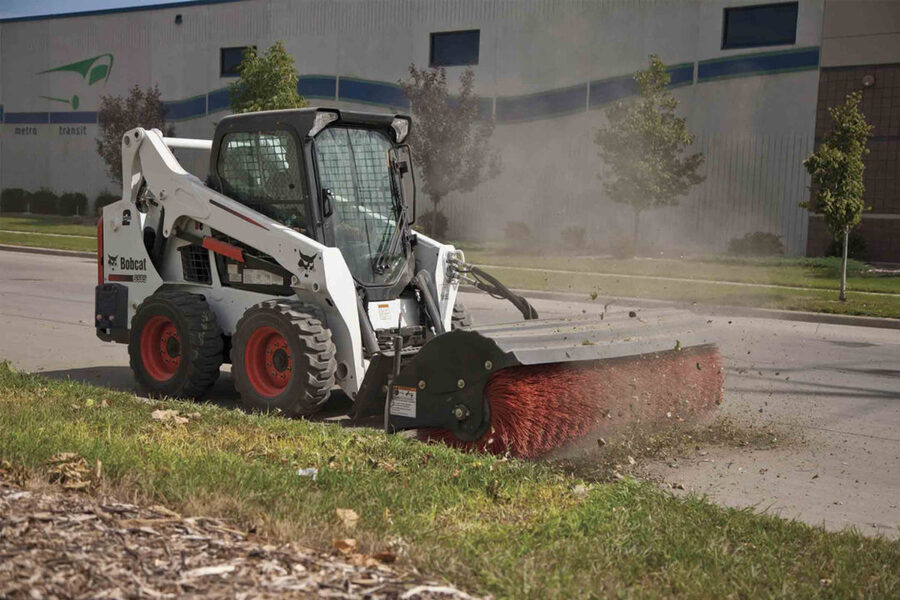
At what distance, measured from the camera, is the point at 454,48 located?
34.5 metres

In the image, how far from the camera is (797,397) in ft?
31.0

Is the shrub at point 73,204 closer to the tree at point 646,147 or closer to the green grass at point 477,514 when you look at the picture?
the tree at point 646,147

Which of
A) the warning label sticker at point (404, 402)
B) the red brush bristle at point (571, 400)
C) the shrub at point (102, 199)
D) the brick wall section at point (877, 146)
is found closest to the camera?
the red brush bristle at point (571, 400)

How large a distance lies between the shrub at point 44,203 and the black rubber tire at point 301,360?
42.5 m

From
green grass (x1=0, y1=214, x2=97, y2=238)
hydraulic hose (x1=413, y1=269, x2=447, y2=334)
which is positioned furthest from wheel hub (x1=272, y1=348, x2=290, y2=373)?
Answer: green grass (x1=0, y1=214, x2=97, y2=238)

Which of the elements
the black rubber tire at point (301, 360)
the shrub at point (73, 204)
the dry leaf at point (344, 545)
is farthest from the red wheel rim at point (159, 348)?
the shrub at point (73, 204)

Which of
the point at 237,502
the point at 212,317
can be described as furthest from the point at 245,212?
the point at 237,502

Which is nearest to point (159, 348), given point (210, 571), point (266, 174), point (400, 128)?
point (266, 174)

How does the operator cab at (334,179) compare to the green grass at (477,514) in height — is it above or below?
above

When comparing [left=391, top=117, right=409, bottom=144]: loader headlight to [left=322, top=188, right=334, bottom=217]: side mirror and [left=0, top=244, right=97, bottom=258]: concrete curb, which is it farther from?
[left=0, top=244, right=97, bottom=258]: concrete curb

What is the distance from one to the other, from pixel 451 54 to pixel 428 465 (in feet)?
98.5

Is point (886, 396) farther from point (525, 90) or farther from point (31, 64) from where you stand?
point (31, 64)

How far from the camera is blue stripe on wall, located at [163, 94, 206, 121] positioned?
4156 cm

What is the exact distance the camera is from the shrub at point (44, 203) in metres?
47.2
